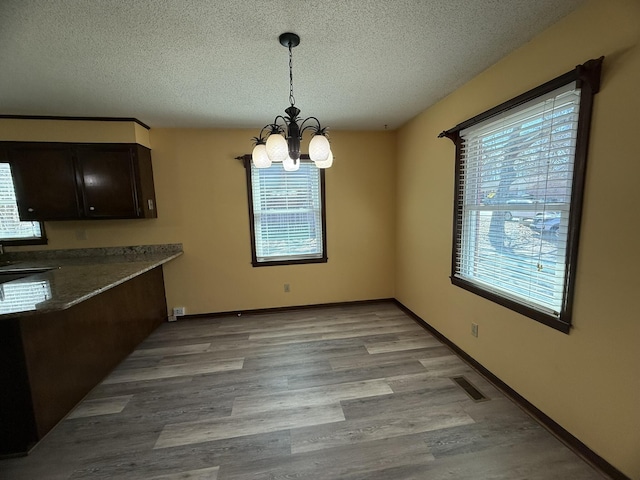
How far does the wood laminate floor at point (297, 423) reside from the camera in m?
1.44

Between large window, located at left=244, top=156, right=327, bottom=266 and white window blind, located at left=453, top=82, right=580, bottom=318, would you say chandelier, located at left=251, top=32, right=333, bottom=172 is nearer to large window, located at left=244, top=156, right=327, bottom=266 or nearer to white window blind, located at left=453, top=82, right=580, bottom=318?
white window blind, located at left=453, top=82, right=580, bottom=318

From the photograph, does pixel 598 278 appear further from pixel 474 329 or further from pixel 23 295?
pixel 23 295

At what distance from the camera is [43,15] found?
1.39m

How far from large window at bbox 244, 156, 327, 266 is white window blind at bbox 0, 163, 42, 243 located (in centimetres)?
256

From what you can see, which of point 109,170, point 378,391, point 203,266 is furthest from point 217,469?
point 109,170

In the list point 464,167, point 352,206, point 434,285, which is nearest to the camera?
point 464,167

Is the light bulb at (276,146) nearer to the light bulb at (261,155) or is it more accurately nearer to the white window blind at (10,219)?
the light bulb at (261,155)

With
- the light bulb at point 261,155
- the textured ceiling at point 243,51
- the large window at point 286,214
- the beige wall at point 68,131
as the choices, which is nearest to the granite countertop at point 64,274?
the large window at point 286,214

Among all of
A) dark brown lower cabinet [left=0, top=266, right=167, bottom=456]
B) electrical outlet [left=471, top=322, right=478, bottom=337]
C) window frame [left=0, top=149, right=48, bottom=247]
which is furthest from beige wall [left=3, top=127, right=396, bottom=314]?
electrical outlet [left=471, top=322, right=478, bottom=337]

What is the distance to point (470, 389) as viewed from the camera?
6.66 feet

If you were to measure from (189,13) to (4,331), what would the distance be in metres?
2.13

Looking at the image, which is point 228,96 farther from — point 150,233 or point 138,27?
point 150,233

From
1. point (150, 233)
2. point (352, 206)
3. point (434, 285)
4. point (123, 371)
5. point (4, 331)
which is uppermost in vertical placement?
point (352, 206)

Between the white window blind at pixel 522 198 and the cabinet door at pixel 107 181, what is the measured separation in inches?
138
